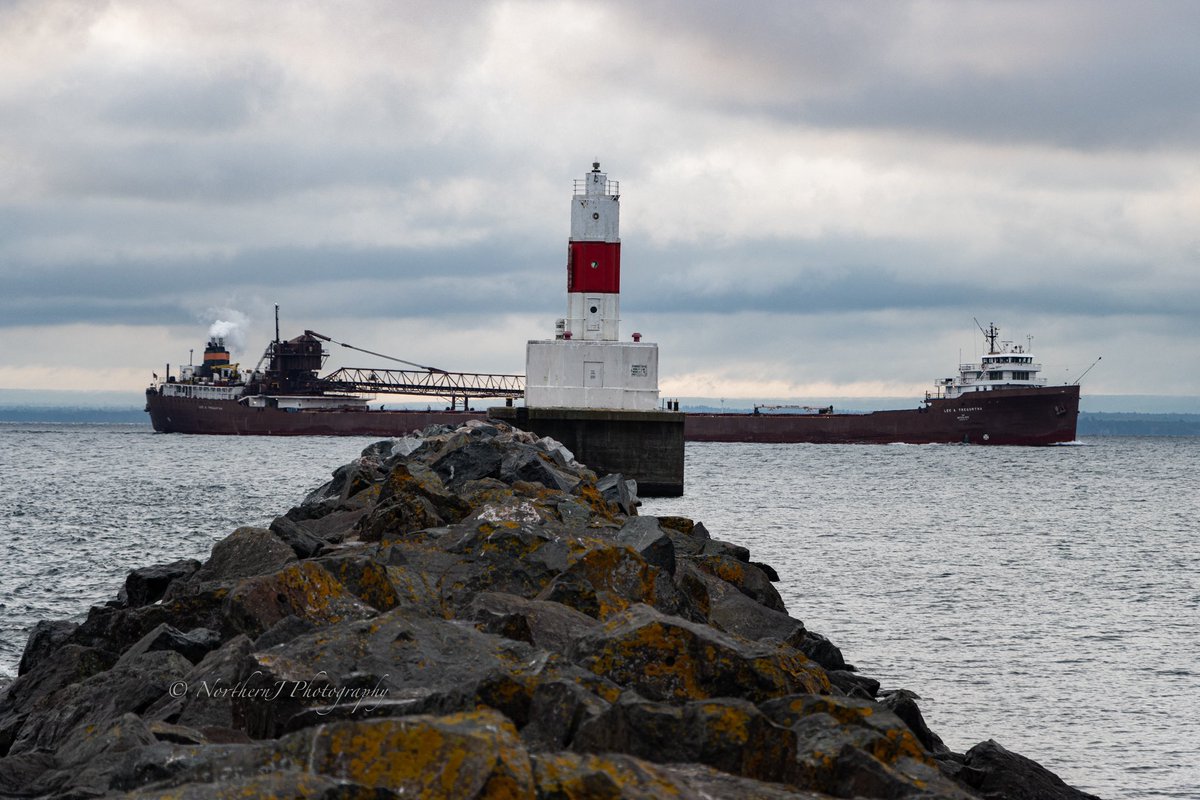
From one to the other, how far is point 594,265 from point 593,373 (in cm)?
227

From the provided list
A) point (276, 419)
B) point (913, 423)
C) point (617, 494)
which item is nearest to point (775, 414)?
point (913, 423)

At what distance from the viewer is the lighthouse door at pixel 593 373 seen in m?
26.4

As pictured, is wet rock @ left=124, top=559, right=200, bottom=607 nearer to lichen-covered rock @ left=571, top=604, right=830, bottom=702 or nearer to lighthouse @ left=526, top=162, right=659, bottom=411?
lichen-covered rock @ left=571, top=604, right=830, bottom=702

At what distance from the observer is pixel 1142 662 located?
40.0 ft

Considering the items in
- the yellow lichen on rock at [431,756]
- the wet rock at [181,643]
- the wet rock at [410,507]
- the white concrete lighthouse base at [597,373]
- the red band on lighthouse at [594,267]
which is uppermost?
the red band on lighthouse at [594,267]

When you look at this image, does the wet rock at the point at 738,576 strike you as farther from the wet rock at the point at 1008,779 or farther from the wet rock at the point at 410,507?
the wet rock at the point at 1008,779

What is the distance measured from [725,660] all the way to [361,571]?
2165mm

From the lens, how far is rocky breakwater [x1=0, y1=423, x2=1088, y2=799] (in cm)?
350

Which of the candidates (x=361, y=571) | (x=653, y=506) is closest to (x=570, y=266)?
(x=653, y=506)

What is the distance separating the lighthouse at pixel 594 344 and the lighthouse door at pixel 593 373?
0.07ft

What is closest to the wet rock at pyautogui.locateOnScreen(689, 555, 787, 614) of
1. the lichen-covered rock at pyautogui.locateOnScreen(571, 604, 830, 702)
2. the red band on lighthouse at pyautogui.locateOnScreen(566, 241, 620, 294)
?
the lichen-covered rock at pyautogui.locateOnScreen(571, 604, 830, 702)

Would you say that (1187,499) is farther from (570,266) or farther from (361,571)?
(361,571)

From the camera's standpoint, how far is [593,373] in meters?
26.5

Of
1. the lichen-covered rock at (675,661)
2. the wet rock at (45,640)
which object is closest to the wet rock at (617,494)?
the wet rock at (45,640)
